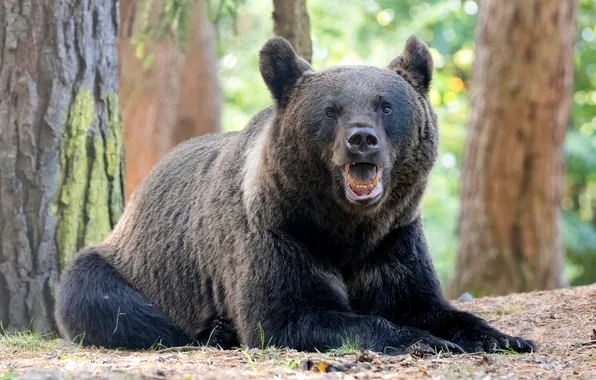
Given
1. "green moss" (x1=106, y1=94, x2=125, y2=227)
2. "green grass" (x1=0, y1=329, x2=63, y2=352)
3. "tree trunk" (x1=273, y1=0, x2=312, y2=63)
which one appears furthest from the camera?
"tree trunk" (x1=273, y1=0, x2=312, y2=63)

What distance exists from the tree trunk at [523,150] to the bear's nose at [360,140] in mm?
7436

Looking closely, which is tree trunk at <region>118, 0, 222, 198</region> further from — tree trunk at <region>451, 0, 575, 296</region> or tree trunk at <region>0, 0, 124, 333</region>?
tree trunk at <region>451, 0, 575, 296</region>

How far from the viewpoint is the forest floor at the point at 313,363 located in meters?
4.24

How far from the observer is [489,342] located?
17.9 ft

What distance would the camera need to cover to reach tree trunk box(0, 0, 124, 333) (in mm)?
6996

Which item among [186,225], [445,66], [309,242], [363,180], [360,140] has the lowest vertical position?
[309,242]

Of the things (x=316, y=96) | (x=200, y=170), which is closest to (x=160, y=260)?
(x=200, y=170)

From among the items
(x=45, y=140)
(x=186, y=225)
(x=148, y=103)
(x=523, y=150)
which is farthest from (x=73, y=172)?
(x=523, y=150)

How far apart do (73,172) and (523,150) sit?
→ 7.25 m

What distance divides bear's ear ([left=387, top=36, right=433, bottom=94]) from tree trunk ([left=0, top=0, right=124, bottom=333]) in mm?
2631

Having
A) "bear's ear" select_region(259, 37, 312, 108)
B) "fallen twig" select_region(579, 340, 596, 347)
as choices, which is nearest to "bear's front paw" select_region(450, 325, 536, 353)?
"fallen twig" select_region(579, 340, 596, 347)

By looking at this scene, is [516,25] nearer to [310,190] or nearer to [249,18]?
[249,18]

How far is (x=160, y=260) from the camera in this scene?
683 centimetres

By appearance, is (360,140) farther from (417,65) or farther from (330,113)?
(417,65)
